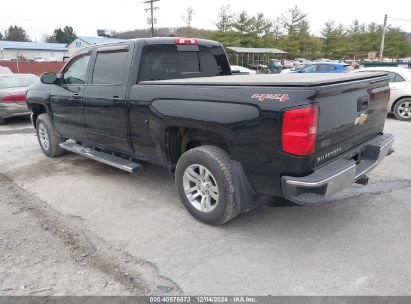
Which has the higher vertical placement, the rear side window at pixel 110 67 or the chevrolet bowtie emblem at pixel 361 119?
the rear side window at pixel 110 67

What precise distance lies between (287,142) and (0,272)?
105 inches

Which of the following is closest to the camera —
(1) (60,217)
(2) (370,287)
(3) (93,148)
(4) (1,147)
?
(2) (370,287)

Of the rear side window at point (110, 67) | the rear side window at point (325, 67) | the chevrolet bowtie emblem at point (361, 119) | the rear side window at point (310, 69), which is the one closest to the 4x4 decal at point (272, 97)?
the chevrolet bowtie emblem at point (361, 119)

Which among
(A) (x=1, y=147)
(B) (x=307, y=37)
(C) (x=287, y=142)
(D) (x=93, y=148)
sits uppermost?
(B) (x=307, y=37)

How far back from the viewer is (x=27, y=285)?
2.85m

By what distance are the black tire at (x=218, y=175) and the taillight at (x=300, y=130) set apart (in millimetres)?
743

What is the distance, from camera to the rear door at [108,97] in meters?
4.43

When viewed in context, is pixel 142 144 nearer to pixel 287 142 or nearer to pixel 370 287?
pixel 287 142

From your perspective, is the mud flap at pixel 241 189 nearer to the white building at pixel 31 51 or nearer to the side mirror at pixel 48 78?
the side mirror at pixel 48 78

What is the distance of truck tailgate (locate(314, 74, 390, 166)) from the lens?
9.74 ft

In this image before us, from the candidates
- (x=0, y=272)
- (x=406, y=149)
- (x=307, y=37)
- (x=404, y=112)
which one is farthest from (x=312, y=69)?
(x=307, y=37)

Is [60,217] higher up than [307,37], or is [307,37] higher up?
[307,37]

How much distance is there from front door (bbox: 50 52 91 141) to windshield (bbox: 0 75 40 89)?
569cm

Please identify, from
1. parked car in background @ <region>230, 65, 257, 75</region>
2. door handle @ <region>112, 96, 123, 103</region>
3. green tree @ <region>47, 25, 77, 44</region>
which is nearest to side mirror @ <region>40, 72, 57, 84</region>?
door handle @ <region>112, 96, 123, 103</region>
